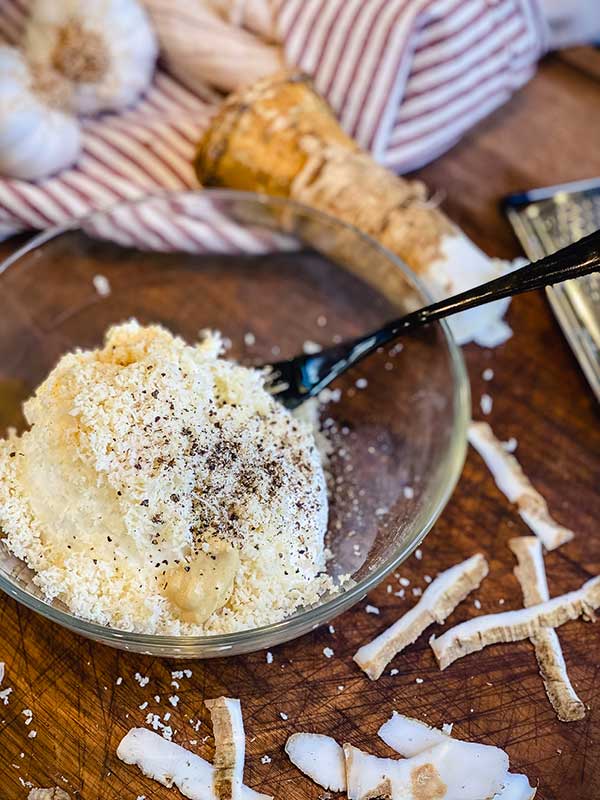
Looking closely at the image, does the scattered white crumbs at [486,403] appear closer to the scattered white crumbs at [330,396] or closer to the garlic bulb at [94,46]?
the scattered white crumbs at [330,396]

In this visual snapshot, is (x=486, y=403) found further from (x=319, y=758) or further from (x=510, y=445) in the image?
(x=319, y=758)

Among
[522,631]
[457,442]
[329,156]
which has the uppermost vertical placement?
[329,156]

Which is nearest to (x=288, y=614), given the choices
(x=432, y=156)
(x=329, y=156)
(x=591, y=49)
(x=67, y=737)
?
(x=67, y=737)

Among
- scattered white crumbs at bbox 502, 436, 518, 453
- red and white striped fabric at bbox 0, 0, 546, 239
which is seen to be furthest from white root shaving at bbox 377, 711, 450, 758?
red and white striped fabric at bbox 0, 0, 546, 239

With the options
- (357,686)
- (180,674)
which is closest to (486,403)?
(357,686)

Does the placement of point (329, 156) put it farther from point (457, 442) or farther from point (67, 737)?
point (67, 737)

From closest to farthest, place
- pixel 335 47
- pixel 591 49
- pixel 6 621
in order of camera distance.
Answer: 1. pixel 6 621
2. pixel 335 47
3. pixel 591 49
